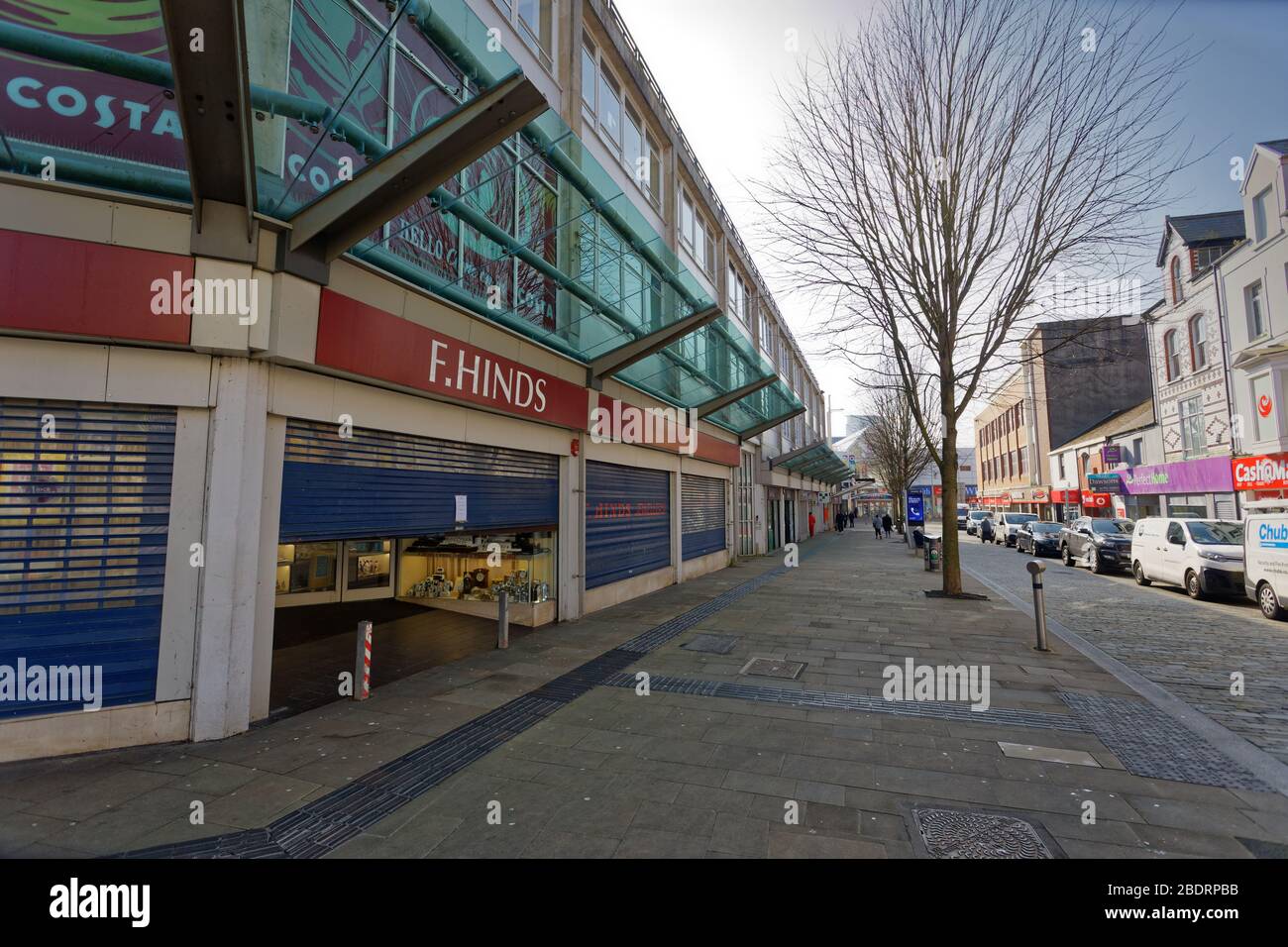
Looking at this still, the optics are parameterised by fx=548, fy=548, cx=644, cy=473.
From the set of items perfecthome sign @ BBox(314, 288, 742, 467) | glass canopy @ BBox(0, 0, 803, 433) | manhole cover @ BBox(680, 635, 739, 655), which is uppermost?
glass canopy @ BBox(0, 0, 803, 433)

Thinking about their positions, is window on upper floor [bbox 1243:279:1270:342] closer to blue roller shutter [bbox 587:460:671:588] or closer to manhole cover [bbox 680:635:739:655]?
blue roller shutter [bbox 587:460:671:588]

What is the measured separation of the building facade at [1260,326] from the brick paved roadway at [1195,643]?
8.18 metres

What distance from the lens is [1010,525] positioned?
105 feet

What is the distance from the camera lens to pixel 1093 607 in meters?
11.9

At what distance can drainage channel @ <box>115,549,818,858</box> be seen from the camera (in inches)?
129

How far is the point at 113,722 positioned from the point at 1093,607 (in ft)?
52.7

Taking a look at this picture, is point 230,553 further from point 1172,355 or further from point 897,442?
point 897,442

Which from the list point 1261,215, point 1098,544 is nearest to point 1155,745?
point 1098,544

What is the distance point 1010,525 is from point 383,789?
3639 centimetres

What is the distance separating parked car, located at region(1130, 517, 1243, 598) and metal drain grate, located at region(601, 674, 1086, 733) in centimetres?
1077

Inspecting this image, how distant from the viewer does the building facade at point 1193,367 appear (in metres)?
21.2

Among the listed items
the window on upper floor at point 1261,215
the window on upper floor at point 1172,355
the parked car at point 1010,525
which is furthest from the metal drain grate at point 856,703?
the parked car at point 1010,525

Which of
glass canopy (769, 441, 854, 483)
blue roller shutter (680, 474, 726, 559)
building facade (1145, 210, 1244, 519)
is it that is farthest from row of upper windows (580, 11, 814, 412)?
building facade (1145, 210, 1244, 519)
